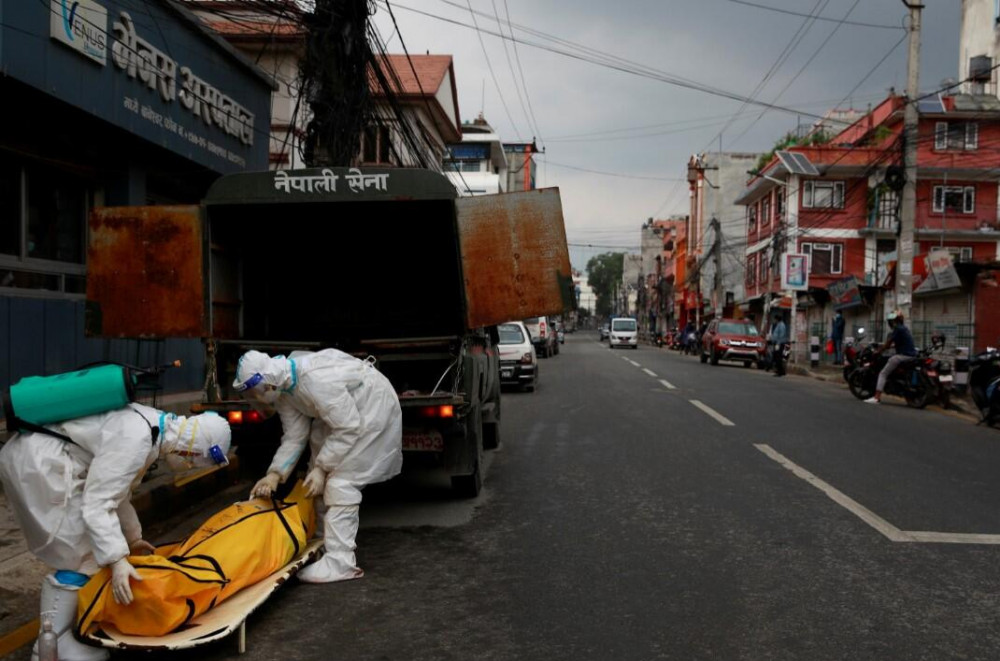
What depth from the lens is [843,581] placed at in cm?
508

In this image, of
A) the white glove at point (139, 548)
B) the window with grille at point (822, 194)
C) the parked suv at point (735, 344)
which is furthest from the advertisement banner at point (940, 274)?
the white glove at point (139, 548)

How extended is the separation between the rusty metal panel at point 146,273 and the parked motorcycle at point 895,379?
1362 centimetres

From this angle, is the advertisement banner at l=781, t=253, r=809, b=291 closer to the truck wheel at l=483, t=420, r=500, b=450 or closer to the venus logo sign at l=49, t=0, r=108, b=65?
the truck wheel at l=483, t=420, r=500, b=450

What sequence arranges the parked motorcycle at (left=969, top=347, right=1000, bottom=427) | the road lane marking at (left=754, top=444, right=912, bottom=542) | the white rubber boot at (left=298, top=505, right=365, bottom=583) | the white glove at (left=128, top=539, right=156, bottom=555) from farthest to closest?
the parked motorcycle at (left=969, top=347, right=1000, bottom=427) < the road lane marking at (left=754, top=444, right=912, bottom=542) < the white rubber boot at (left=298, top=505, right=365, bottom=583) < the white glove at (left=128, top=539, right=156, bottom=555)

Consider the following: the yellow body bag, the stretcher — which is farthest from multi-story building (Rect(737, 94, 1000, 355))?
the stretcher

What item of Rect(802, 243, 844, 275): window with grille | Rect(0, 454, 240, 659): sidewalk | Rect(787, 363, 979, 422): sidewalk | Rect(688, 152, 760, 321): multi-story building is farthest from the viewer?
Rect(688, 152, 760, 321): multi-story building

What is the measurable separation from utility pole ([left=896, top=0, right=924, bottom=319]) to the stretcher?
717 inches

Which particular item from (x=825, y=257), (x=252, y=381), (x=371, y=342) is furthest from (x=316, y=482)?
(x=825, y=257)

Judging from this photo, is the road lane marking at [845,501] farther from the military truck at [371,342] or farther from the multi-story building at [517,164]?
the multi-story building at [517,164]

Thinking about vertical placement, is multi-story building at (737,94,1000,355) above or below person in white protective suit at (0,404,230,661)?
above

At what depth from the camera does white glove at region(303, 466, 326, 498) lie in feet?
17.3

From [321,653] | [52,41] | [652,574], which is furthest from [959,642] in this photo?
[52,41]

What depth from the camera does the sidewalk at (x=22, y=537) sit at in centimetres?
459

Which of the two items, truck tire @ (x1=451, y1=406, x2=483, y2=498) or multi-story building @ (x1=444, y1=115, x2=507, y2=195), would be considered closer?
truck tire @ (x1=451, y1=406, x2=483, y2=498)
